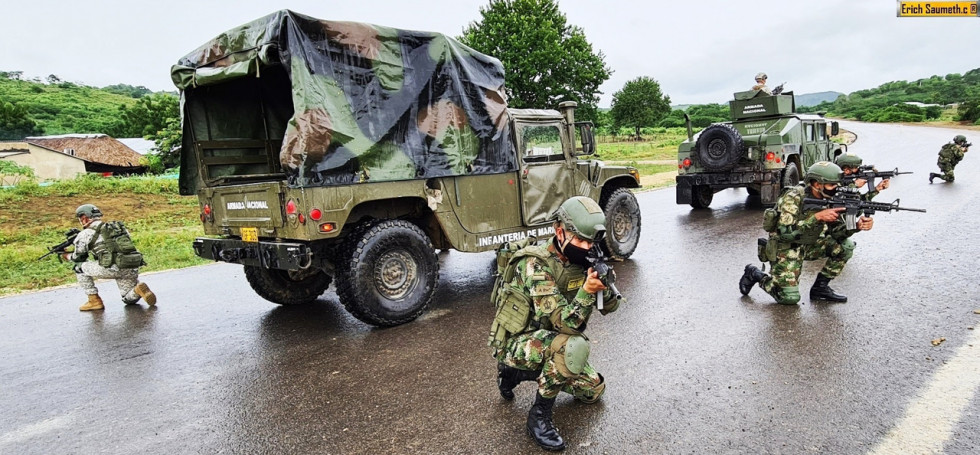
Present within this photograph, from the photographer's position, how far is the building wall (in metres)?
35.8

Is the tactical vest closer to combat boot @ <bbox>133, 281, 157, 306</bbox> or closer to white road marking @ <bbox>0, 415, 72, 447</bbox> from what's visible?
white road marking @ <bbox>0, 415, 72, 447</bbox>

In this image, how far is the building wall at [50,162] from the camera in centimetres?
3578

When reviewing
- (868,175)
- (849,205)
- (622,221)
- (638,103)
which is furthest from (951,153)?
(638,103)

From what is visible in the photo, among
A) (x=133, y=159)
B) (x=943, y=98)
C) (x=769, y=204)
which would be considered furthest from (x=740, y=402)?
(x=943, y=98)

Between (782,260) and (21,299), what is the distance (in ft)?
28.2

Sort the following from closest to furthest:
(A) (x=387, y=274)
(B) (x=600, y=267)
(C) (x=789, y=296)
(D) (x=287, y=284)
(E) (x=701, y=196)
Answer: (B) (x=600, y=267) < (A) (x=387, y=274) < (C) (x=789, y=296) < (D) (x=287, y=284) < (E) (x=701, y=196)

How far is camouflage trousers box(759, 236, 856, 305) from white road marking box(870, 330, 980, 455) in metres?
1.43

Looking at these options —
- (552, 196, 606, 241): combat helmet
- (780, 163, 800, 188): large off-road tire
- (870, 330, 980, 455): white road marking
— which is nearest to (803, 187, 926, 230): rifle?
(870, 330, 980, 455): white road marking

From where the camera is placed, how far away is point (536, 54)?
1150 inches

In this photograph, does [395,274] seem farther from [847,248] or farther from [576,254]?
[847,248]

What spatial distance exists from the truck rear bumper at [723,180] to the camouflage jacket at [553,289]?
29.7 feet

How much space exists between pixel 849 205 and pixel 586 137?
9.85 feet

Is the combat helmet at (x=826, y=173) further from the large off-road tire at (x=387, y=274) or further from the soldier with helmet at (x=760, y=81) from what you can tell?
the soldier with helmet at (x=760, y=81)

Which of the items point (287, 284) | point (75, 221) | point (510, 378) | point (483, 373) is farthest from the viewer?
point (75, 221)
